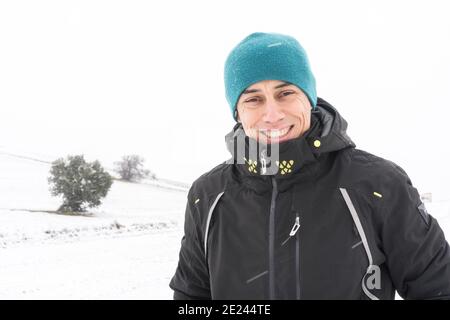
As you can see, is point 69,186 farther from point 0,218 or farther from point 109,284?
point 109,284

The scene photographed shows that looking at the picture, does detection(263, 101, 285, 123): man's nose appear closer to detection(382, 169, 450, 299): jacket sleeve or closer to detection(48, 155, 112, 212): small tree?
detection(382, 169, 450, 299): jacket sleeve

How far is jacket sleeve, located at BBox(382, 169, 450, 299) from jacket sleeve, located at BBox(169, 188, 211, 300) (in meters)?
0.91

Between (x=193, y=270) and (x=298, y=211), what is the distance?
68cm

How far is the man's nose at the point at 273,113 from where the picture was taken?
184cm

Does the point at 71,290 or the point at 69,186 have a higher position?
the point at 69,186

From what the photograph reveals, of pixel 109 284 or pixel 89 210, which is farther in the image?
pixel 89 210

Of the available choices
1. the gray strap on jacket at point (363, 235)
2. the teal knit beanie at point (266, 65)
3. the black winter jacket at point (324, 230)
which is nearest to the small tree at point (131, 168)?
the teal knit beanie at point (266, 65)

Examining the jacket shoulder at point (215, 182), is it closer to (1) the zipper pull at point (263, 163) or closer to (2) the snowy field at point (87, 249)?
(1) the zipper pull at point (263, 163)

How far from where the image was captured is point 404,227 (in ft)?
5.64

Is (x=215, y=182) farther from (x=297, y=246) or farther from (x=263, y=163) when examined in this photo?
(x=297, y=246)

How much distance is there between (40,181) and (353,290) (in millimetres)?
46842

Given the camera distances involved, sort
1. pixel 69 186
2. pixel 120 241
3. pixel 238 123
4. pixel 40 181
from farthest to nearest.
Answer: pixel 40 181, pixel 69 186, pixel 120 241, pixel 238 123

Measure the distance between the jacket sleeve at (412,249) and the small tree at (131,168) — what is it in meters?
52.6

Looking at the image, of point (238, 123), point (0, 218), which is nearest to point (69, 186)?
point (0, 218)
